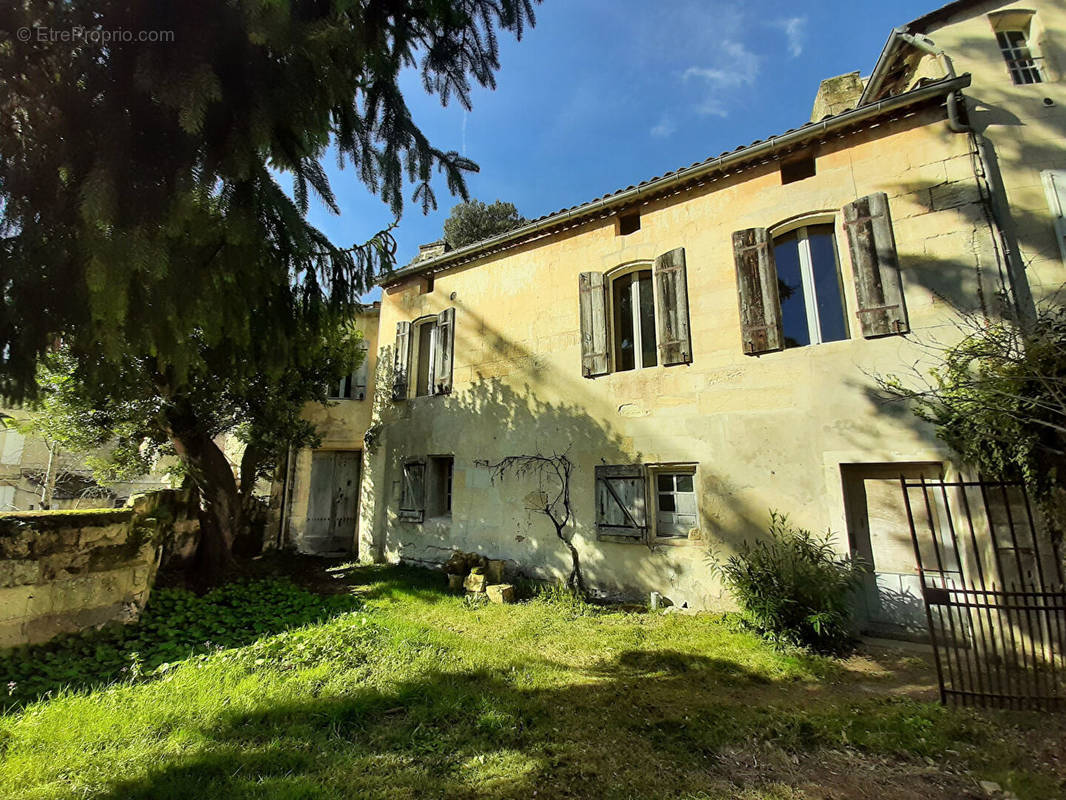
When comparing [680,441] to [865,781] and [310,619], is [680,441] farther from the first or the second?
[310,619]

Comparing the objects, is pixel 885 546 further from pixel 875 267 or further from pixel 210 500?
pixel 210 500

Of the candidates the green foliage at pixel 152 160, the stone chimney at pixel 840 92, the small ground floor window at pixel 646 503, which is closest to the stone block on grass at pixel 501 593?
the small ground floor window at pixel 646 503

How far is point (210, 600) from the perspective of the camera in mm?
6172

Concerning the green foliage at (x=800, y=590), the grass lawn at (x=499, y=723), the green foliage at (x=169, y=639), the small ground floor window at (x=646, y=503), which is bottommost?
the grass lawn at (x=499, y=723)

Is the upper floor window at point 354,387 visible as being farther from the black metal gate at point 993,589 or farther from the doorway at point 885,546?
the black metal gate at point 993,589

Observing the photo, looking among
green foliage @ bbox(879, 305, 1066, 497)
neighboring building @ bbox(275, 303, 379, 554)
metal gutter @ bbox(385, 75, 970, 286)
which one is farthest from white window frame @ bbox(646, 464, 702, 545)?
neighboring building @ bbox(275, 303, 379, 554)

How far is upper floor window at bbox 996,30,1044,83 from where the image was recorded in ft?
17.5

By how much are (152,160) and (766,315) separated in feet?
19.4

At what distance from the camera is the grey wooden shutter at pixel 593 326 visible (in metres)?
7.09

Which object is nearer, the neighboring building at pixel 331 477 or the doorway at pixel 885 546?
the doorway at pixel 885 546

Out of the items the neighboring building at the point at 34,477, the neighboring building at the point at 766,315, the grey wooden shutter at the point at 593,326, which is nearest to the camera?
the neighboring building at the point at 766,315

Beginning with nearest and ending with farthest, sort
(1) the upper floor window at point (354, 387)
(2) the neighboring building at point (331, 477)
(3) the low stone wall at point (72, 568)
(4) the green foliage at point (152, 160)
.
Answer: (4) the green foliage at point (152, 160), (3) the low stone wall at point (72, 568), (2) the neighboring building at point (331, 477), (1) the upper floor window at point (354, 387)

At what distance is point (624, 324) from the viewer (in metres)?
7.30

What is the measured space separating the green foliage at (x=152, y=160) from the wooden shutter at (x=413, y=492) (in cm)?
617
